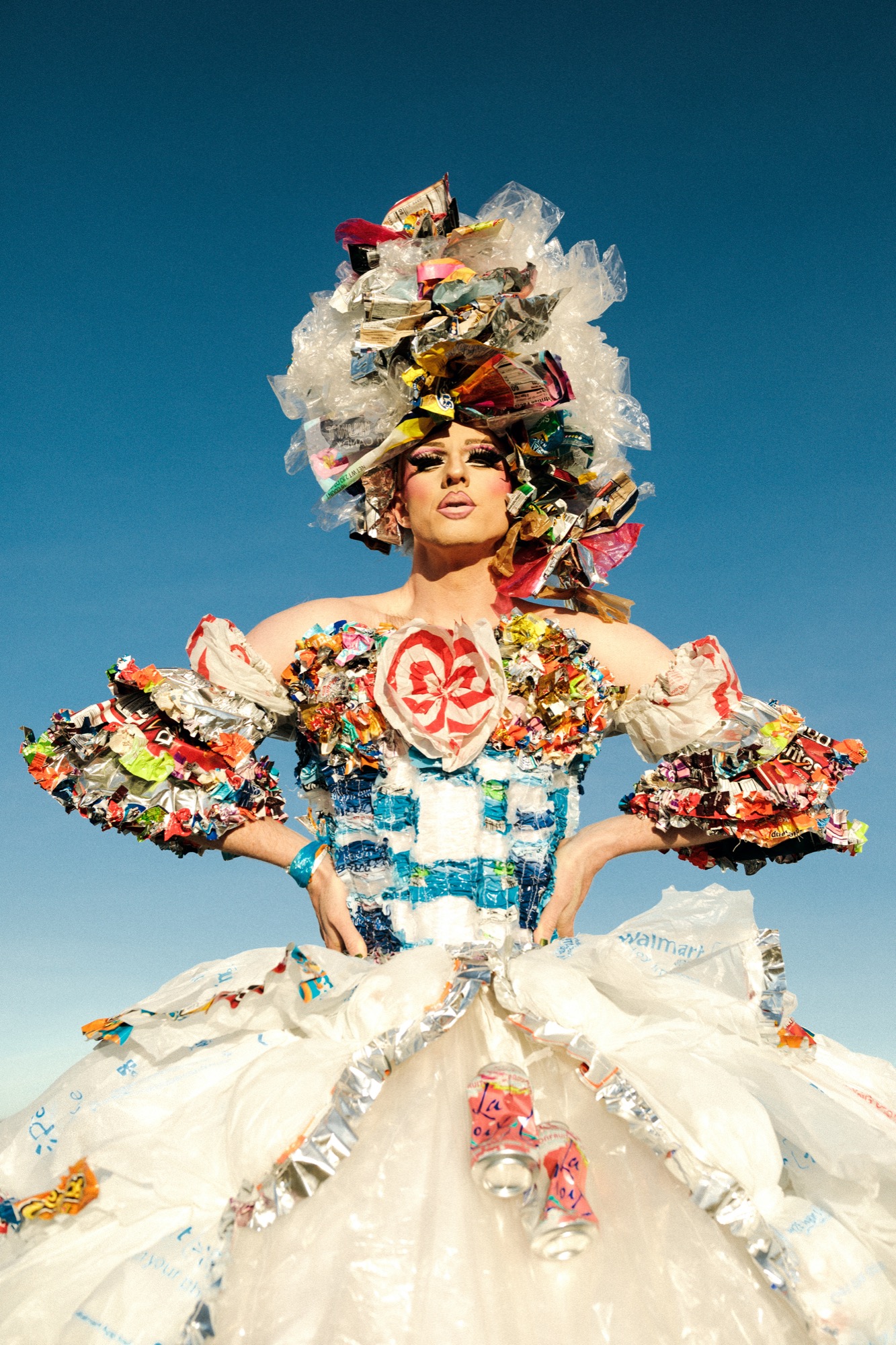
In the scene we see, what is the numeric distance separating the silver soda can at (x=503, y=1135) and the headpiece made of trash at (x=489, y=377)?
1.55 m

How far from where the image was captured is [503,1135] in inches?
60.3

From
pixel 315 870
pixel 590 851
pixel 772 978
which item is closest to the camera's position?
pixel 772 978

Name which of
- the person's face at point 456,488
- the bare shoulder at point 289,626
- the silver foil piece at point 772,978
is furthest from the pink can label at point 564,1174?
the person's face at point 456,488

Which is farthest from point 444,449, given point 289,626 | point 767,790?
point 767,790

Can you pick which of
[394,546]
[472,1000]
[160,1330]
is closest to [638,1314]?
[472,1000]

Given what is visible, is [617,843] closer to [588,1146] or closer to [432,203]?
[588,1146]

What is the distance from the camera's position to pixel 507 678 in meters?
2.67

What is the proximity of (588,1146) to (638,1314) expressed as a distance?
22 centimetres

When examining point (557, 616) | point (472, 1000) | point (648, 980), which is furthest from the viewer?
point (557, 616)

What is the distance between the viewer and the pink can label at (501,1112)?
5.02 feet

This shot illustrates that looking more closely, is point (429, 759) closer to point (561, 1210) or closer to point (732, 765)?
point (732, 765)

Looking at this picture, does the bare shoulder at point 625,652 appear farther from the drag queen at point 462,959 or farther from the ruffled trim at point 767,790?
the ruffled trim at point 767,790

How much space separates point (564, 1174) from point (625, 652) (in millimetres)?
1572

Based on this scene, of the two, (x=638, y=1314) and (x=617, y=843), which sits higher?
(x=617, y=843)
